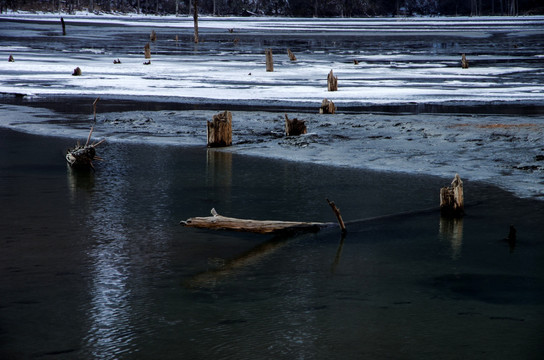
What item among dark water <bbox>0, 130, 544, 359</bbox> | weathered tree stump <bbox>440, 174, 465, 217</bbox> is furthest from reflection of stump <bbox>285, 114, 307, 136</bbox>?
weathered tree stump <bbox>440, 174, 465, 217</bbox>

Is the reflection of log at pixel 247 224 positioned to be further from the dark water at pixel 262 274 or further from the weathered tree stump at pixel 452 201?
the weathered tree stump at pixel 452 201

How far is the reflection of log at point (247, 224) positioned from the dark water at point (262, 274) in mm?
108

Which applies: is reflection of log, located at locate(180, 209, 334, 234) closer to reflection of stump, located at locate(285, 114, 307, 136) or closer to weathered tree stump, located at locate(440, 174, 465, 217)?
weathered tree stump, located at locate(440, 174, 465, 217)

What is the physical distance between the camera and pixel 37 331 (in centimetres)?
483

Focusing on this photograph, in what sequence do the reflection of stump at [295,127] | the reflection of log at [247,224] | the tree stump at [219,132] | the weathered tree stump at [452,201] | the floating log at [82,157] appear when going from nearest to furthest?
the reflection of log at [247,224]
the weathered tree stump at [452,201]
the floating log at [82,157]
the tree stump at [219,132]
the reflection of stump at [295,127]

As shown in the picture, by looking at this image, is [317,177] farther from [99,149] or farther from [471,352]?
[471,352]

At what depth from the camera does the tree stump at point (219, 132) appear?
12.6 metres

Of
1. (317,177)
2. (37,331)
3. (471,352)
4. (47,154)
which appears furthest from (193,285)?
(47,154)

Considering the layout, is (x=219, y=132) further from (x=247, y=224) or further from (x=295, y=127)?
(x=247, y=224)

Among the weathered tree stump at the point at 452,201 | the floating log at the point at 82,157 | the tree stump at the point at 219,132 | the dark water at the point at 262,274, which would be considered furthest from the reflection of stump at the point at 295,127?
the weathered tree stump at the point at 452,201

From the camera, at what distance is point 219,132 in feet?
41.6

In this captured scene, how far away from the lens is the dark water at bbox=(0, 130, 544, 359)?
4684mm

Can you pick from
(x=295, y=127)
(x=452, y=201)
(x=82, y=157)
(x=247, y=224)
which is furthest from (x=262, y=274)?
(x=295, y=127)

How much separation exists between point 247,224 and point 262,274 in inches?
47.9
